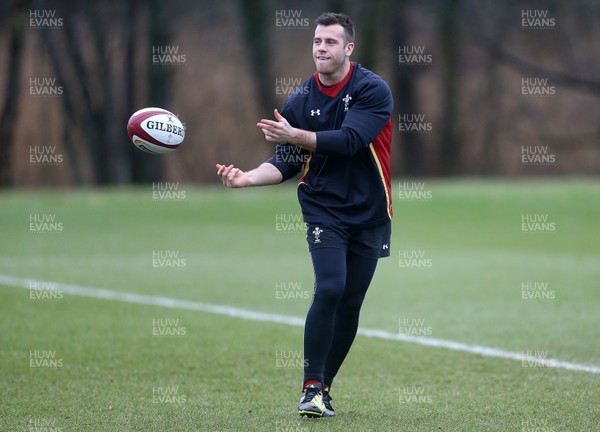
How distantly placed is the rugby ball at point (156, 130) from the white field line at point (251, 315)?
11.1 ft

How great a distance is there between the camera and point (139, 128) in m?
7.17

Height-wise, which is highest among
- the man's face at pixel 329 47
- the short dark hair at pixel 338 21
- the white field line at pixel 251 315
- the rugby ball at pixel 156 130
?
the short dark hair at pixel 338 21

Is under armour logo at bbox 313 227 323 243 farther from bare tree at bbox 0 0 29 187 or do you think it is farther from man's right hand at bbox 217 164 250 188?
bare tree at bbox 0 0 29 187

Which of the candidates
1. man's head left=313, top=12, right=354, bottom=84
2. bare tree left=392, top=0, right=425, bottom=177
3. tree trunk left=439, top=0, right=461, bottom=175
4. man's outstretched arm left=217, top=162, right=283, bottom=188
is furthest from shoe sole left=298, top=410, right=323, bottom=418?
tree trunk left=439, top=0, right=461, bottom=175

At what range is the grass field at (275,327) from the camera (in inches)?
265

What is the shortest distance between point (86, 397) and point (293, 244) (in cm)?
1261

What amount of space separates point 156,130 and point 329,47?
137 cm

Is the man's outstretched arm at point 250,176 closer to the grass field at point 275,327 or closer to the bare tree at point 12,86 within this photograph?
the grass field at point 275,327

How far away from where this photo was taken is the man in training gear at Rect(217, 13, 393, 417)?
655 centimetres

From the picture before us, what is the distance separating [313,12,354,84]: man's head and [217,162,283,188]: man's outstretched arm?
2.42ft

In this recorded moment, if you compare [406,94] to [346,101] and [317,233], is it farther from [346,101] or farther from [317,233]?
[317,233]

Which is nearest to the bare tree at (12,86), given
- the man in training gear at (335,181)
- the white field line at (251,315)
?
the white field line at (251,315)

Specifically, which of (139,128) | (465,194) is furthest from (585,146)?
(139,128)

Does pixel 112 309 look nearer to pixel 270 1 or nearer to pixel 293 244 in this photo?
pixel 293 244
